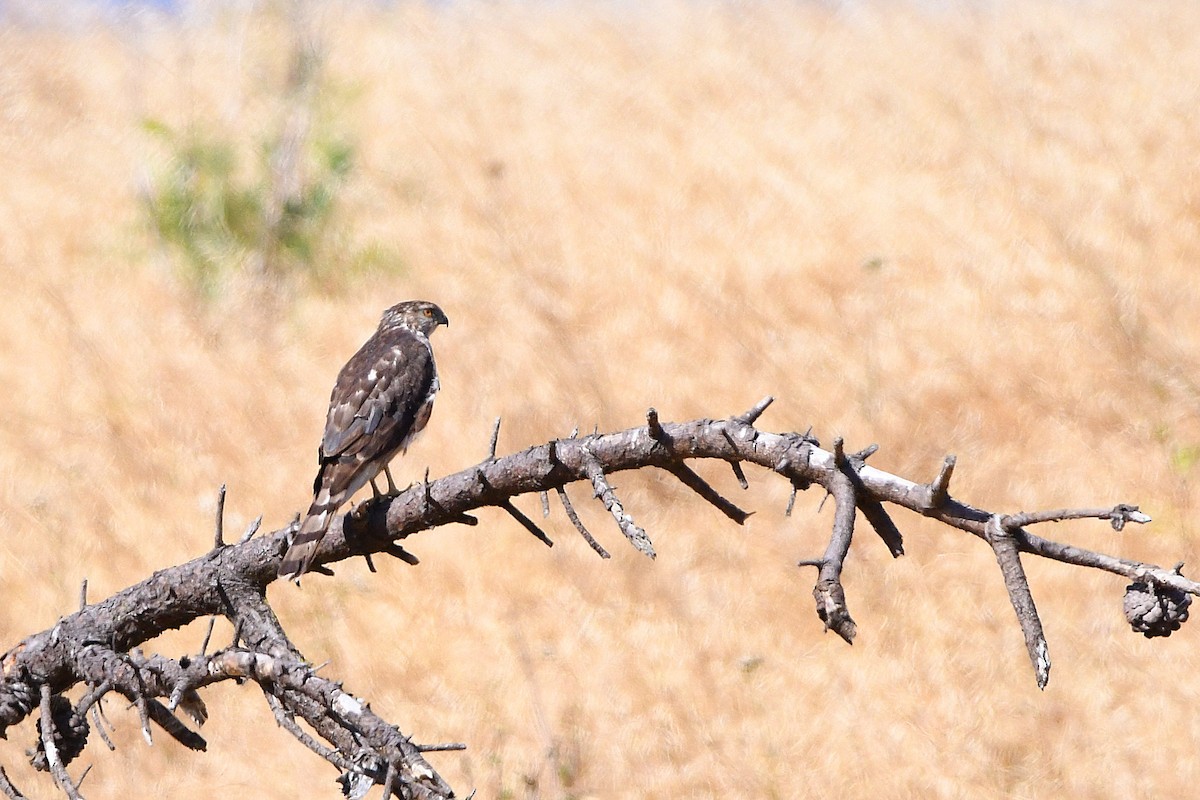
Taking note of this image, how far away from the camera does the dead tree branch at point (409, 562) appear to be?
6.95 feet

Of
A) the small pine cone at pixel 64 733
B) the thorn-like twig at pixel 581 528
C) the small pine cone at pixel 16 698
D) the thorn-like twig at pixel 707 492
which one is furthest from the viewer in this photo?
the small pine cone at pixel 16 698

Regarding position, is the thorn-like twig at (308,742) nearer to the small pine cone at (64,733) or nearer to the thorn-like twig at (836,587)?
the small pine cone at (64,733)

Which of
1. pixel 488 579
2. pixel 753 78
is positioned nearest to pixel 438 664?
pixel 488 579

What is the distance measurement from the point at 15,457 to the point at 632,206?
671 cm

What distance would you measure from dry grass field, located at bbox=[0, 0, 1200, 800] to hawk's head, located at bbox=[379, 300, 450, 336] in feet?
6.67

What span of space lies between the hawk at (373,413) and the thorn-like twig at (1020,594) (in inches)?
110

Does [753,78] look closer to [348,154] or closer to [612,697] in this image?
[348,154]

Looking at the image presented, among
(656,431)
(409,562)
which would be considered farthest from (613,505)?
(409,562)

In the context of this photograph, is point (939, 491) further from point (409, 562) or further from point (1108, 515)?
point (409, 562)

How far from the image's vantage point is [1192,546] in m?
8.31

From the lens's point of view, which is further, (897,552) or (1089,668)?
(1089,668)

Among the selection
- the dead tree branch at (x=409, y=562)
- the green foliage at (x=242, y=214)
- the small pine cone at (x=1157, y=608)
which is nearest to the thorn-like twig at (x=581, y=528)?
the dead tree branch at (x=409, y=562)

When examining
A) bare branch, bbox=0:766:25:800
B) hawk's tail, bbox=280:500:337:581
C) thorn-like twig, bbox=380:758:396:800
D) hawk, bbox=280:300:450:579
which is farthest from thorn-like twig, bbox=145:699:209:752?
hawk, bbox=280:300:450:579

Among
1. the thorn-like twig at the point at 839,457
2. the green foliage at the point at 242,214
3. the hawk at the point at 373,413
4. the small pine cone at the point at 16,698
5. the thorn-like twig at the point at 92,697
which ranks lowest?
the thorn-like twig at the point at 839,457
